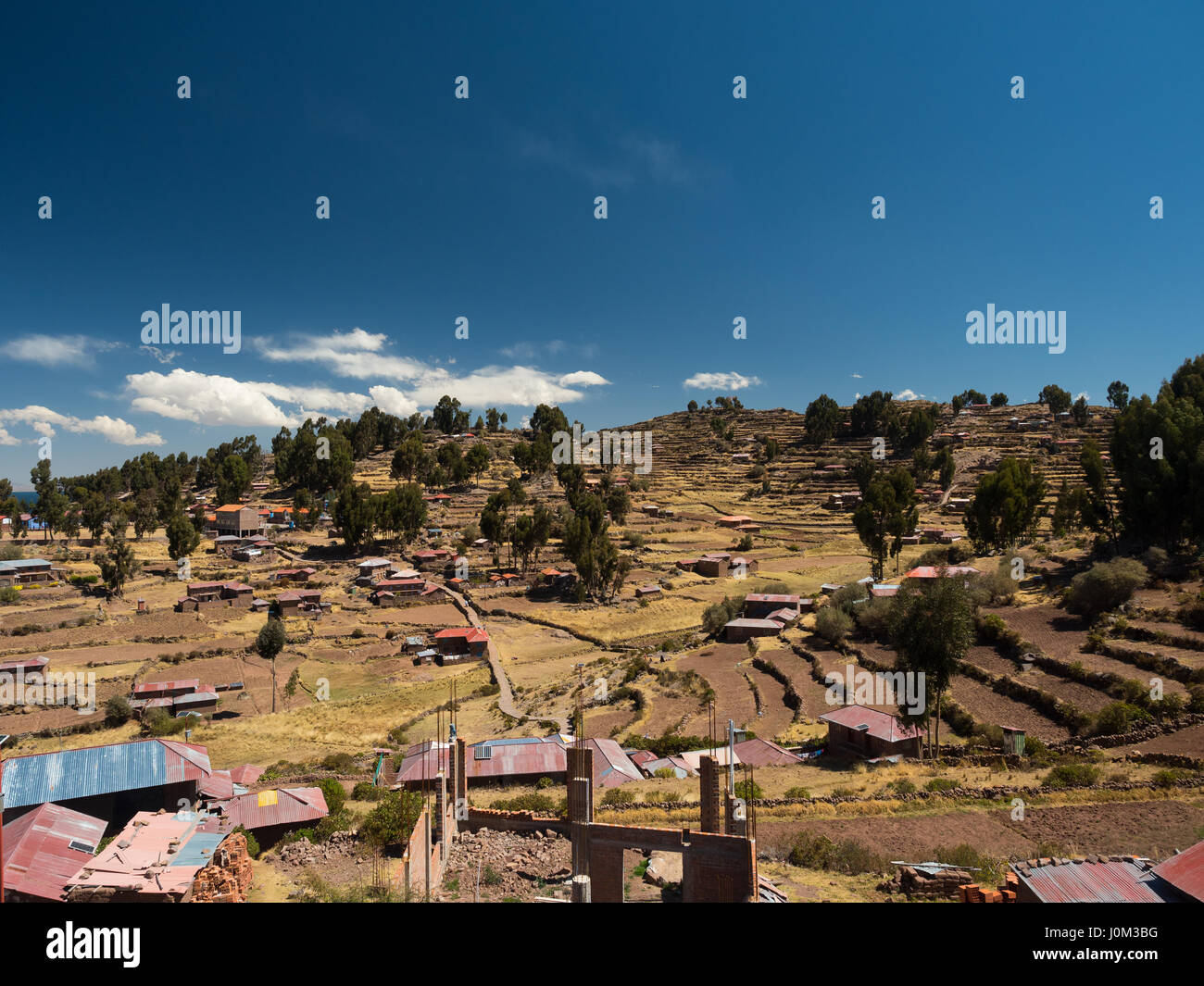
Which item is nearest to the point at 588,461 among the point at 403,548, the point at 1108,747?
the point at 403,548

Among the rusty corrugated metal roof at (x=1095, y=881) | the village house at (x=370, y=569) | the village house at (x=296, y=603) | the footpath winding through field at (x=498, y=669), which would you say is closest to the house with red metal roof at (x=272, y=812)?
the footpath winding through field at (x=498, y=669)

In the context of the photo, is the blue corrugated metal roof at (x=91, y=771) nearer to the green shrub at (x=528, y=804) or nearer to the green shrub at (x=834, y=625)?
the green shrub at (x=528, y=804)

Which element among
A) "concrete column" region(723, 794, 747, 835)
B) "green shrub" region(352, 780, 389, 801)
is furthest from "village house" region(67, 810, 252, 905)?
"concrete column" region(723, 794, 747, 835)

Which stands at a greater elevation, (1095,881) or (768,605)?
(1095,881)

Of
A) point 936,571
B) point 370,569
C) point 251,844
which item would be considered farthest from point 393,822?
point 370,569

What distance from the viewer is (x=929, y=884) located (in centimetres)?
1187

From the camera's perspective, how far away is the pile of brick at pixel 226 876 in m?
12.1

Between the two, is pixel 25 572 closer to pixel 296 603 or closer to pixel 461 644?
pixel 296 603

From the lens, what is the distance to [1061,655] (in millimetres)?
25547

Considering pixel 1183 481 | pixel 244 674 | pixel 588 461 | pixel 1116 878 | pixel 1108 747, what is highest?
pixel 588 461

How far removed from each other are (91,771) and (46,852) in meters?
6.80
